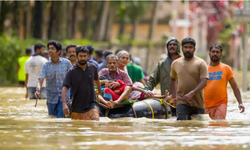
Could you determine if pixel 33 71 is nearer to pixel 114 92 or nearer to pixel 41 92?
pixel 41 92

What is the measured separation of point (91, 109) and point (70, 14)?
2933cm

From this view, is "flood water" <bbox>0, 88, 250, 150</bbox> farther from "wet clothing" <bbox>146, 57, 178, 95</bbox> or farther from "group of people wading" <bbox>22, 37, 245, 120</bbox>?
"wet clothing" <bbox>146, 57, 178, 95</bbox>

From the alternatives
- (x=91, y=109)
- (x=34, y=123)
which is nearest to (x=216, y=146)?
(x=91, y=109)

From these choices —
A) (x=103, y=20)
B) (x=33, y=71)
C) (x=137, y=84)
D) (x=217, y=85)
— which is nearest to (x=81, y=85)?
(x=217, y=85)

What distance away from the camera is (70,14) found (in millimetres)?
39906

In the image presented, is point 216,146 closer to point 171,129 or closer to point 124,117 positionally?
point 171,129

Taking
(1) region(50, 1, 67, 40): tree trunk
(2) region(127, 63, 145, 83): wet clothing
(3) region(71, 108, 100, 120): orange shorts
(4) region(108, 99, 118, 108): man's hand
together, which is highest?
(1) region(50, 1, 67, 40): tree trunk

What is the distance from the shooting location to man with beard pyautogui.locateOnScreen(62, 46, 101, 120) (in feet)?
35.7

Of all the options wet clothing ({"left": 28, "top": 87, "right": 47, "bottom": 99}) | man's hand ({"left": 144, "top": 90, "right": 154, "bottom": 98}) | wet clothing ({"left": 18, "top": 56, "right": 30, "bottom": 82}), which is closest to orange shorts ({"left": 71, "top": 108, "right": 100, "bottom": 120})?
man's hand ({"left": 144, "top": 90, "right": 154, "bottom": 98})

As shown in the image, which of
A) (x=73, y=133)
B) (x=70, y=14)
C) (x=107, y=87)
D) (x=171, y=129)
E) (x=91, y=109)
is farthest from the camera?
(x=70, y=14)

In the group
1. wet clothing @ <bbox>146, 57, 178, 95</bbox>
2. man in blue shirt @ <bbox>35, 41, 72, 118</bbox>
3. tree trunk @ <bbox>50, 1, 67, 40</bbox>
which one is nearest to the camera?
man in blue shirt @ <bbox>35, 41, 72, 118</bbox>

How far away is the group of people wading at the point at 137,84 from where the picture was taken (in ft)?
35.4

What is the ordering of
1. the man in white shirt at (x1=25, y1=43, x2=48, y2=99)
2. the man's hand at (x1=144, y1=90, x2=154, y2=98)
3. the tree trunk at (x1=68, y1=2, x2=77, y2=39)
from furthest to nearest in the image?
the tree trunk at (x1=68, y1=2, x2=77, y2=39), the man in white shirt at (x1=25, y1=43, x2=48, y2=99), the man's hand at (x1=144, y1=90, x2=154, y2=98)

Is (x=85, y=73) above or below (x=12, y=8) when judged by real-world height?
below
